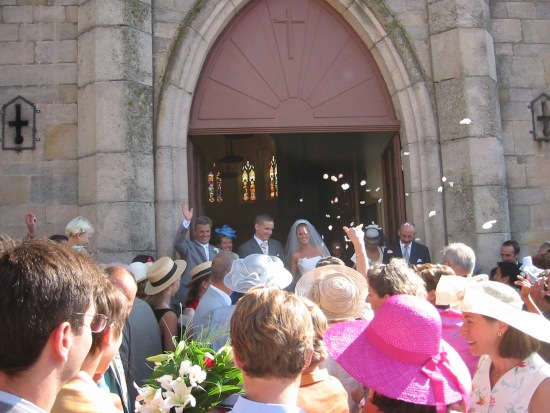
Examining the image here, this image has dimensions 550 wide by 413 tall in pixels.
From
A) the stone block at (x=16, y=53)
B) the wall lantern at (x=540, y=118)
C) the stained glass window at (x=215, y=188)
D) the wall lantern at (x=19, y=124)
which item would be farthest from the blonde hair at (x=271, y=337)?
the stained glass window at (x=215, y=188)

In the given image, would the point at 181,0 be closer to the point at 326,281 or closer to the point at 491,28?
the point at 491,28

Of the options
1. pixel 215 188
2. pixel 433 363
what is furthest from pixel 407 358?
pixel 215 188

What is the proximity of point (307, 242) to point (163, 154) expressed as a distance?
6.11 feet

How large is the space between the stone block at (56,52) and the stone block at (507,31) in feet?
16.9

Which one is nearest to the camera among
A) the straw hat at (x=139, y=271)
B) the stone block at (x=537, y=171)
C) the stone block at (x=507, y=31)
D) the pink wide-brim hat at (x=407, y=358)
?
the pink wide-brim hat at (x=407, y=358)

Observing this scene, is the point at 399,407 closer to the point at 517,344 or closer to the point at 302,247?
the point at 517,344

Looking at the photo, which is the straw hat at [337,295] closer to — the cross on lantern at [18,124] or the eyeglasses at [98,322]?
the eyeglasses at [98,322]

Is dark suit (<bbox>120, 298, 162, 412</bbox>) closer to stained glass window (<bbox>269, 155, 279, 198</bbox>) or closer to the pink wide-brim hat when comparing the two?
the pink wide-brim hat

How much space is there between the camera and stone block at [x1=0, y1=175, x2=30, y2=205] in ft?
22.0

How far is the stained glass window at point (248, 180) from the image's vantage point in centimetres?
1959

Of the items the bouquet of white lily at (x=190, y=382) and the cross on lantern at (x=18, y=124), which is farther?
the cross on lantern at (x=18, y=124)

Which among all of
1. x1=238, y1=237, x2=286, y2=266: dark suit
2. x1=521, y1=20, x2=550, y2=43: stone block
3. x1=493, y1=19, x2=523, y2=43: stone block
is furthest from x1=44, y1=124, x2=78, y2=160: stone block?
x1=521, y1=20, x2=550, y2=43: stone block

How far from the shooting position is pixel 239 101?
737 centimetres

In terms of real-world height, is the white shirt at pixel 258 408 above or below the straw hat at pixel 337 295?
below
